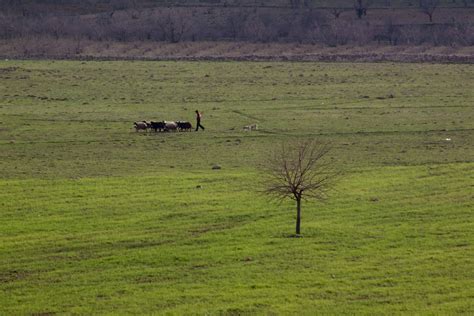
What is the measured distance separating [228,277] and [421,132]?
81.8 ft

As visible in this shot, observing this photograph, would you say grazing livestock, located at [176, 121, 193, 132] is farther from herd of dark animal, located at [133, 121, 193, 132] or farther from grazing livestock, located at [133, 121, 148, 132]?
grazing livestock, located at [133, 121, 148, 132]

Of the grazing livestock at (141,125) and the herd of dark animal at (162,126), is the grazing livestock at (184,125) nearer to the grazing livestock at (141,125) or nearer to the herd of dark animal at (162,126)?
the herd of dark animal at (162,126)

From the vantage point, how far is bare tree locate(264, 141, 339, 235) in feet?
91.6

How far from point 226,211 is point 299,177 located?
2.87 metres

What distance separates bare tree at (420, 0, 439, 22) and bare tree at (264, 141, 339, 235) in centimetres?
6896

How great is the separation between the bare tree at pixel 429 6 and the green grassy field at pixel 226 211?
167ft

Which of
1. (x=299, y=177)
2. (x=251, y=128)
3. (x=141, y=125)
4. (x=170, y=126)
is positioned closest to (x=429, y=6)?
(x=251, y=128)

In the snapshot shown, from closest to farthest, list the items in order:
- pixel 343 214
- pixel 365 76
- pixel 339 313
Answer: pixel 339 313 < pixel 343 214 < pixel 365 76

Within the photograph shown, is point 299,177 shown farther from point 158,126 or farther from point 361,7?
point 361,7

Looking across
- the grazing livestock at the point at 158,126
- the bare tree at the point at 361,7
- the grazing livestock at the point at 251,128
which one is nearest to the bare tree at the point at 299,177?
the grazing livestock at the point at 251,128

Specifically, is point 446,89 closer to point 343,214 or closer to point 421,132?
point 421,132

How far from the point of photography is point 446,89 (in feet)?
208

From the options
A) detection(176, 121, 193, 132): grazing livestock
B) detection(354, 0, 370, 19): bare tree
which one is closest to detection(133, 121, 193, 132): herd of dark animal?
detection(176, 121, 193, 132): grazing livestock

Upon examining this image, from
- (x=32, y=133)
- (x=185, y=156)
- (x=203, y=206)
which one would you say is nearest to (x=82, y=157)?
(x=185, y=156)
